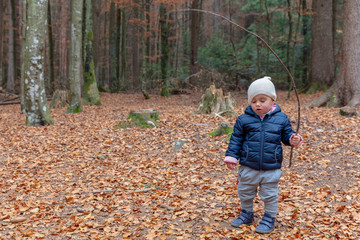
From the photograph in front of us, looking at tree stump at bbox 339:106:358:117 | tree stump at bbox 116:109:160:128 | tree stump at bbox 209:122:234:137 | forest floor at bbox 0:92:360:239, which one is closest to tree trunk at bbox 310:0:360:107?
tree stump at bbox 339:106:358:117

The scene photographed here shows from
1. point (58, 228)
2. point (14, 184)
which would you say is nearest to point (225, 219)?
point (58, 228)

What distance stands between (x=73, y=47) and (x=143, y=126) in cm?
512

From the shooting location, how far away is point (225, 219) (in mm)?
3934

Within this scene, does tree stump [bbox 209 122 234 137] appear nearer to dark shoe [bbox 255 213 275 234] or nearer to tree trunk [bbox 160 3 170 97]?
dark shoe [bbox 255 213 275 234]

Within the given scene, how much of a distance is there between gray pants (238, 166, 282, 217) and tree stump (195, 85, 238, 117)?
591 centimetres

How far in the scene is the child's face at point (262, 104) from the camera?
3344mm

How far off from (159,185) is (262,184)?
7.20 ft

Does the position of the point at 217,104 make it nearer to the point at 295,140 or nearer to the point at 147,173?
the point at 147,173

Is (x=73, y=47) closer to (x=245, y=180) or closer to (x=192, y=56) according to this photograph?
(x=192, y=56)

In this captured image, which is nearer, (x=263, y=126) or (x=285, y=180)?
(x=263, y=126)

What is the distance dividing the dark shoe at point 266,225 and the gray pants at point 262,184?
57 mm

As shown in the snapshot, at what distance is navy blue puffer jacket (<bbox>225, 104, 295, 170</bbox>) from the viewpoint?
11.0 ft

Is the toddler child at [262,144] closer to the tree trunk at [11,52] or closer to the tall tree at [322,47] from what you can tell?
the tall tree at [322,47]

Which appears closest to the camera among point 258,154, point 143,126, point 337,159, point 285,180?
point 258,154
